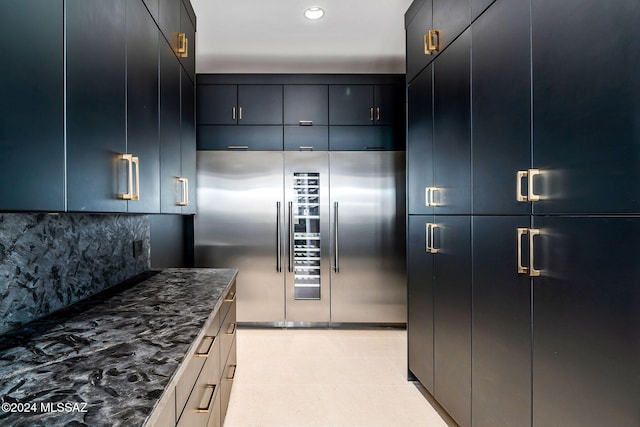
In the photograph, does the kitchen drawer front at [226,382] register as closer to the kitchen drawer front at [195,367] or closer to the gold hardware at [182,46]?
the kitchen drawer front at [195,367]

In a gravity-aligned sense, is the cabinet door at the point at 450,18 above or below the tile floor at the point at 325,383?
above

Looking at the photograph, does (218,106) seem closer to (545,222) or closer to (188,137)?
(188,137)

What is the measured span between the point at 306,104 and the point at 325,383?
265cm

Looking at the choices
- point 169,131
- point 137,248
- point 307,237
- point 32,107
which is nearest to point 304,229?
point 307,237

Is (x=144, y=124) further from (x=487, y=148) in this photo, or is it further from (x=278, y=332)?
(x=278, y=332)

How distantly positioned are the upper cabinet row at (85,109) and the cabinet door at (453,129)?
1.49 metres

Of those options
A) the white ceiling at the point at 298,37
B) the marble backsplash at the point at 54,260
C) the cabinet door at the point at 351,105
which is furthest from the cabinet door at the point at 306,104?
the marble backsplash at the point at 54,260

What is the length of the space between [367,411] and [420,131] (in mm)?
1790

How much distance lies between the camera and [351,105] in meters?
3.64

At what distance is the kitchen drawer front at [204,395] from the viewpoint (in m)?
1.08

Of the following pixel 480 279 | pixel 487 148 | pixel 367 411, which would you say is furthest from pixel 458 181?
pixel 367 411

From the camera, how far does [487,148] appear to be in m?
1.52

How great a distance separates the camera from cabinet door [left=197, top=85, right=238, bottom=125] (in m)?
3.59

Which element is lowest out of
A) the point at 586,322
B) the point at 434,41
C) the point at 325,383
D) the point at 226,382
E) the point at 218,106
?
the point at 325,383
